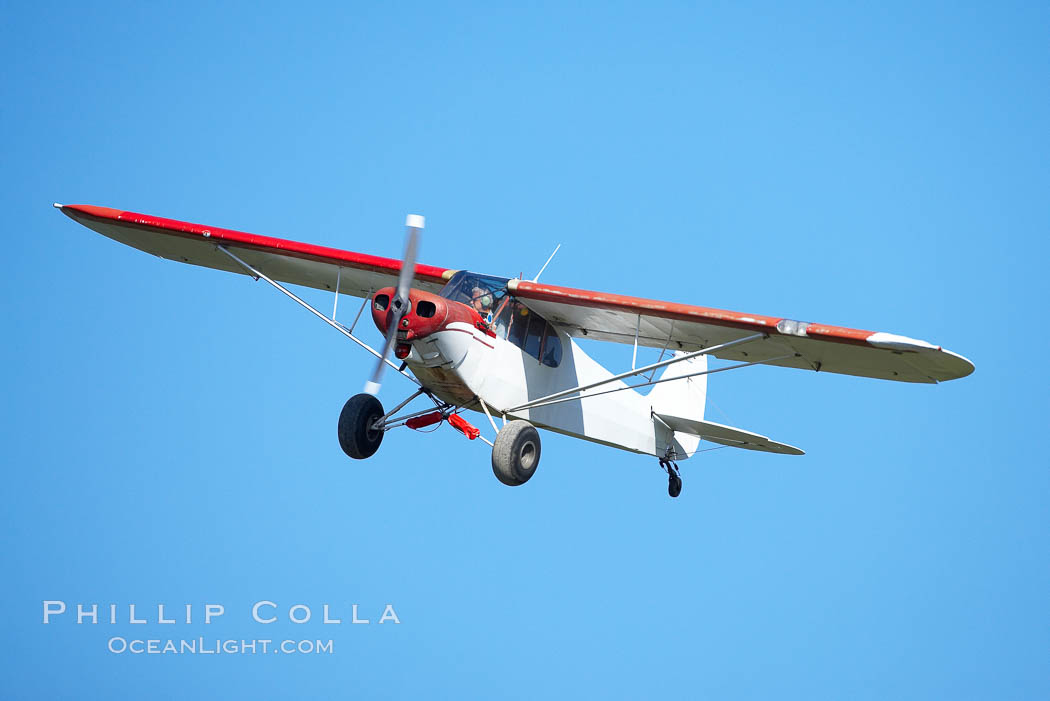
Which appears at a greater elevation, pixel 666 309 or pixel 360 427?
pixel 666 309

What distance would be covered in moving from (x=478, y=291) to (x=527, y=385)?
1265 mm

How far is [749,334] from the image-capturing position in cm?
1350

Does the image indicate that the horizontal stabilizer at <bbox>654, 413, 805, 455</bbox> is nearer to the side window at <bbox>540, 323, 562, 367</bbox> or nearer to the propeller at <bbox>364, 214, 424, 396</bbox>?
the side window at <bbox>540, 323, 562, 367</bbox>

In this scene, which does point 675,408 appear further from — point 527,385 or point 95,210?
point 95,210

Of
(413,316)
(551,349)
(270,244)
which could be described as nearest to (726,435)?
(551,349)

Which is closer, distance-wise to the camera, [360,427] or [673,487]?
[360,427]

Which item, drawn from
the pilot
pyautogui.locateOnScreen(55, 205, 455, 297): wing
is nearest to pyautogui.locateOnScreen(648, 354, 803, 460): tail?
the pilot

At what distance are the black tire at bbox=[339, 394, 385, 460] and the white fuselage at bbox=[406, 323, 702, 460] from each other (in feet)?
2.77

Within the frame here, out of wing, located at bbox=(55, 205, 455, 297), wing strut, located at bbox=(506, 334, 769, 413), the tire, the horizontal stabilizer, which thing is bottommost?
the tire

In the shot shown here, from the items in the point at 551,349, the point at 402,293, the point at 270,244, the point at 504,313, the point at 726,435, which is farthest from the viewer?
the point at 726,435

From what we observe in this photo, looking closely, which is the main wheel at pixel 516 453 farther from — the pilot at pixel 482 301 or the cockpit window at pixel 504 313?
the pilot at pixel 482 301

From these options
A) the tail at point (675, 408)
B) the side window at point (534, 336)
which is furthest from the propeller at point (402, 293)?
the tail at point (675, 408)

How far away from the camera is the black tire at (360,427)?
13922mm

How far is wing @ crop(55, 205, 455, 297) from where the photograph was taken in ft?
50.2
